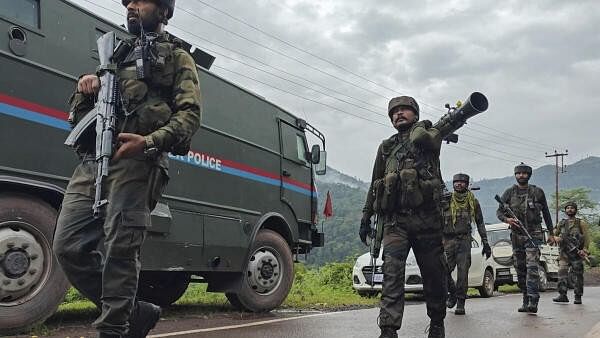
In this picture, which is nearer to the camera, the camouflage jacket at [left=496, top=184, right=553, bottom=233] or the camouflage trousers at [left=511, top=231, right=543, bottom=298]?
the camouflage trousers at [left=511, top=231, right=543, bottom=298]

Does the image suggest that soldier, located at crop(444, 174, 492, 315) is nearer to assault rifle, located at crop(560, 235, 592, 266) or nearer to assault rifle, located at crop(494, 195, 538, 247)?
assault rifle, located at crop(494, 195, 538, 247)

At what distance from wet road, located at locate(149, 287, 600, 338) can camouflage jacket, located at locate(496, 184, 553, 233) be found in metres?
1.21

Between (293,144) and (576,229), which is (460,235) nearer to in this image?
(293,144)

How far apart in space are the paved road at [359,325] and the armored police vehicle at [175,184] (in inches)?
22.2

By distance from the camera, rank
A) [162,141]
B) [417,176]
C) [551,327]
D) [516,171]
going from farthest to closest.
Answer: [516,171] < [551,327] < [417,176] < [162,141]

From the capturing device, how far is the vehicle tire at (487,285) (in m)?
13.1

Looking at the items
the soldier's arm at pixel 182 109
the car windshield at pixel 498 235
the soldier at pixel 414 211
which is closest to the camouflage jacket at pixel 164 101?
the soldier's arm at pixel 182 109

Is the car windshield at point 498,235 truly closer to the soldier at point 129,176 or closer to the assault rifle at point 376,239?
the assault rifle at point 376,239

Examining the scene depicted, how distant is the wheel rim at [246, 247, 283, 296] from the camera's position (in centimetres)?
731

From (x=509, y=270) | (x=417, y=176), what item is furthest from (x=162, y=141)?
(x=509, y=270)

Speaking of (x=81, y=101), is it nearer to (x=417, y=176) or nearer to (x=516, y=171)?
(x=417, y=176)

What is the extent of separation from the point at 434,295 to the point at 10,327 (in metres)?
3.28

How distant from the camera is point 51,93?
4953 millimetres

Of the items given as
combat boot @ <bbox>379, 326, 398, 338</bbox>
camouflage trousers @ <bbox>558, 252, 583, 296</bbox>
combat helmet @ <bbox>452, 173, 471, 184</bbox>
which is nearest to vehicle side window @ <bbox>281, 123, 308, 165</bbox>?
combat helmet @ <bbox>452, 173, 471, 184</bbox>
